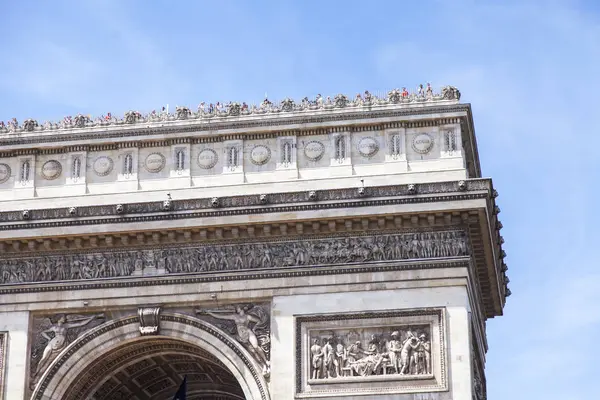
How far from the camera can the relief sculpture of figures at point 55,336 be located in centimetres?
3734

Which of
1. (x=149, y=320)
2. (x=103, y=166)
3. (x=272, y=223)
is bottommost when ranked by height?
(x=149, y=320)

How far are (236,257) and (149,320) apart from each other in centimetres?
235

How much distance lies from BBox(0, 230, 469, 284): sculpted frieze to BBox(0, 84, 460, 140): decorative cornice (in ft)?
10.8

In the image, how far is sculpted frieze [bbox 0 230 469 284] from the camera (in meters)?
36.7

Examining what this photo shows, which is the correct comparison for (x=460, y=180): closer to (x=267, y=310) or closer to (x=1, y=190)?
(x=267, y=310)

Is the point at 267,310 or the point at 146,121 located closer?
the point at 267,310

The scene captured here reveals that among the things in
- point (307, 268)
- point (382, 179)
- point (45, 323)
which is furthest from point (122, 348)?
point (382, 179)

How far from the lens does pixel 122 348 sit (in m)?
37.6

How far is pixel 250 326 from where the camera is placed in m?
36.8

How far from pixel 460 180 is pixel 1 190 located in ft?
35.3

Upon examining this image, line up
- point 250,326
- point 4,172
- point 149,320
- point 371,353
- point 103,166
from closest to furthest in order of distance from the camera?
point 371,353 < point 250,326 < point 149,320 < point 103,166 < point 4,172

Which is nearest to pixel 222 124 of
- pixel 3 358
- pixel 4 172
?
pixel 4 172

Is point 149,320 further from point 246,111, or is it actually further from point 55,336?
point 246,111

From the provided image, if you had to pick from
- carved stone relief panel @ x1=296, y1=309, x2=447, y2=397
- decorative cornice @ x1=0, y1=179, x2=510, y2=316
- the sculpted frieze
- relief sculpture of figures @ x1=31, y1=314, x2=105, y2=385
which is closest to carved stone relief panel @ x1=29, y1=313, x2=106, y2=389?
relief sculpture of figures @ x1=31, y1=314, x2=105, y2=385
